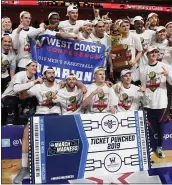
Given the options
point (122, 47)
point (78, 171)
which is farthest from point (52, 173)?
point (122, 47)

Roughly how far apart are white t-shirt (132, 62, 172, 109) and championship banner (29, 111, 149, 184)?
58 cm

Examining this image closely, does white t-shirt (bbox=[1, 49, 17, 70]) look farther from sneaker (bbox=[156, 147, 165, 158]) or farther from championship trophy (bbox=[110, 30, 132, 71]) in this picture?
sneaker (bbox=[156, 147, 165, 158])

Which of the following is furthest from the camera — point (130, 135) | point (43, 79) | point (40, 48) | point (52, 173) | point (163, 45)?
point (163, 45)

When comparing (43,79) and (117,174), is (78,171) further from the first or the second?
(43,79)

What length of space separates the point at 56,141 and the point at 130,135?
2.62ft

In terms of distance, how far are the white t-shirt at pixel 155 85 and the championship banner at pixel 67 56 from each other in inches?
23.4

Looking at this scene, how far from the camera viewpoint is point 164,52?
4848mm

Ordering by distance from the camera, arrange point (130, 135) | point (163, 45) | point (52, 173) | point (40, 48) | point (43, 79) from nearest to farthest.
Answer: point (52, 173), point (130, 135), point (43, 79), point (40, 48), point (163, 45)

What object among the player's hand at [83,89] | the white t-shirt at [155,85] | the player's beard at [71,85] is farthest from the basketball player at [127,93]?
the player's beard at [71,85]

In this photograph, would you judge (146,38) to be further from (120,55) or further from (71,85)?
(71,85)

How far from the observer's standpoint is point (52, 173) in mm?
3545

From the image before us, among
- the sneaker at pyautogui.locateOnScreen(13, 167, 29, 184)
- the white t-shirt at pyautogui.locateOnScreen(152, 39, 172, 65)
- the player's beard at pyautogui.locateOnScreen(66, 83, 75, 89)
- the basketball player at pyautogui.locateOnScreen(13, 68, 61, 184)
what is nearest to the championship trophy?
the white t-shirt at pyautogui.locateOnScreen(152, 39, 172, 65)

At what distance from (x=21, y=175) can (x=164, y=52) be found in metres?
2.49

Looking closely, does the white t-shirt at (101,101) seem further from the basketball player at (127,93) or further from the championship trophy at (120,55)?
the championship trophy at (120,55)
